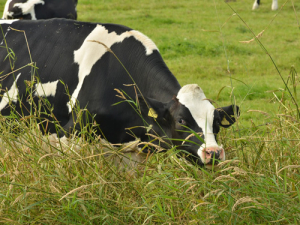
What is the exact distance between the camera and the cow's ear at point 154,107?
388 centimetres

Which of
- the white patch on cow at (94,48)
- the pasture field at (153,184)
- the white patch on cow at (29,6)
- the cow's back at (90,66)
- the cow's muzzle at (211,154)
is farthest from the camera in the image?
the white patch on cow at (29,6)

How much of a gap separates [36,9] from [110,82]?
19.3 feet

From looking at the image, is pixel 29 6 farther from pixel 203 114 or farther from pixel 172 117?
pixel 203 114

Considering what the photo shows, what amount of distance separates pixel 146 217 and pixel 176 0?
53.5ft

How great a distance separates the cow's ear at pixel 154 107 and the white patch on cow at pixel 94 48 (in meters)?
0.72

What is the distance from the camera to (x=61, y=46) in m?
4.77

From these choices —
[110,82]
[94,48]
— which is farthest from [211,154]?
[94,48]

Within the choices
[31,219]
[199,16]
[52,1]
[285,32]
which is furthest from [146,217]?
[199,16]

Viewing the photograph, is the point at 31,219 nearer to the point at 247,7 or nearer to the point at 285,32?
the point at 285,32

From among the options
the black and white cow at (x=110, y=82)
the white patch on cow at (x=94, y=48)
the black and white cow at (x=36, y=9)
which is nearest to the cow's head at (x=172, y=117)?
the black and white cow at (x=110, y=82)

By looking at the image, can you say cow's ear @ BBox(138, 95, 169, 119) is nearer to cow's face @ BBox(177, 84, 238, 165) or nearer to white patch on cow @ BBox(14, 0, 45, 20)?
cow's face @ BBox(177, 84, 238, 165)

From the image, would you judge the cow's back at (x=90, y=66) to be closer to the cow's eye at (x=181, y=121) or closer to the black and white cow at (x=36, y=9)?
the cow's eye at (x=181, y=121)

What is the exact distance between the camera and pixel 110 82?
14.2 feet

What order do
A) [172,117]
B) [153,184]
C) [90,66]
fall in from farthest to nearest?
[90,66]
[172,117]
[153,184]
